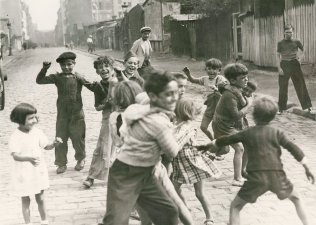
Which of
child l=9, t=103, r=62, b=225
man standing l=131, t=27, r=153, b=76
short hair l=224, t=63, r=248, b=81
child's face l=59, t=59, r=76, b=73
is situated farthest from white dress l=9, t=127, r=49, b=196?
man standing l=131, t=27, r=153, b=76

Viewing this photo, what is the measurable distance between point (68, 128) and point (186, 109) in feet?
9.64

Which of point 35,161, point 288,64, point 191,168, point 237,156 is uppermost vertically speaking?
point 288,64

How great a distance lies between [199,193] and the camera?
15.4 ft

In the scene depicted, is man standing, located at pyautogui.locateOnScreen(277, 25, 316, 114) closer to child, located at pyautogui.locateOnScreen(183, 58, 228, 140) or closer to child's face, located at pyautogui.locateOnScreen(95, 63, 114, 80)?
child, located at pyautogui.locateOnScreen(183, 58, 228, 140)

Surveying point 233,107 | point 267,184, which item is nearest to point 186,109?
point 267,184

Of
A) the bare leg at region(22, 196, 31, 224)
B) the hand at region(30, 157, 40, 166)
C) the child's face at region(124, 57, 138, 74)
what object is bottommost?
the bare leg at region(22, 196, 31, 224)

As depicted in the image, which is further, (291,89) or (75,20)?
(75,20)

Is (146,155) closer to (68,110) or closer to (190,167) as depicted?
(190,167)

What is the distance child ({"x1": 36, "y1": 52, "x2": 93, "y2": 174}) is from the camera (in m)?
6.89

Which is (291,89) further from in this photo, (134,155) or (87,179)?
(134,155)

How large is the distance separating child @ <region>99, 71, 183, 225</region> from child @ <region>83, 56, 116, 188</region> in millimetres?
2540

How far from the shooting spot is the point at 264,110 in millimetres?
4113

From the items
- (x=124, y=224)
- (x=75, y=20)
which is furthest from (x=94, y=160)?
(x=75, y=20)

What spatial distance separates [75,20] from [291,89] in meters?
120
